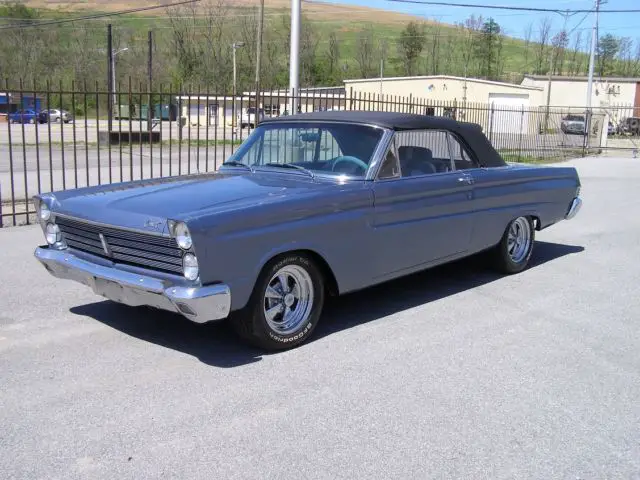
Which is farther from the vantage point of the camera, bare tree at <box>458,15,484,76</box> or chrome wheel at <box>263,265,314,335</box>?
bare tree at <box>458,15,484,76</box>

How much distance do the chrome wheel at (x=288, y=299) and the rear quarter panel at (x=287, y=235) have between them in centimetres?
21

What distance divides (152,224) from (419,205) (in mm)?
2366

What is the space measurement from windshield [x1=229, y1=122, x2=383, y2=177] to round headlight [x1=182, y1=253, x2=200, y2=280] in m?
1.66

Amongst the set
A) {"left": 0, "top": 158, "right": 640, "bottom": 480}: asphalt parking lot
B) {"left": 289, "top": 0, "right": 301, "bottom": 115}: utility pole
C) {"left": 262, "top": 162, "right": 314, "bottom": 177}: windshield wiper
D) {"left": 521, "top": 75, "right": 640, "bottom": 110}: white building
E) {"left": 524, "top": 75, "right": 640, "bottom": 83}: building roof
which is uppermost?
{"left": 524, "top": 75, "right": 640, "bottom": 83}: building roof

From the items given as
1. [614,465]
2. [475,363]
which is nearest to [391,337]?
[475,363]

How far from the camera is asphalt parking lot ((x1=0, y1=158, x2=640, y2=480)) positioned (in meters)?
3.37

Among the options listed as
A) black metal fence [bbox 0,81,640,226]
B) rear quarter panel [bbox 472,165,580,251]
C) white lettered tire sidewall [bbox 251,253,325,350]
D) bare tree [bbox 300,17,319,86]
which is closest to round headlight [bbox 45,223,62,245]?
white lettered tire sidewall [bbox 251,253,325,350]

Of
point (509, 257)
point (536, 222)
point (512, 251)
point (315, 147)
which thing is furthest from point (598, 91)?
point (315, 147)

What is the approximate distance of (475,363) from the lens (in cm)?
473

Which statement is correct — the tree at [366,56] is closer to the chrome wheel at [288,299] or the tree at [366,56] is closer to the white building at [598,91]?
the white building at [598,91]

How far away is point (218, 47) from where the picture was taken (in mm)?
93062

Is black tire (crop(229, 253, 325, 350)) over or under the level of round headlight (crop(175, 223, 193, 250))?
under

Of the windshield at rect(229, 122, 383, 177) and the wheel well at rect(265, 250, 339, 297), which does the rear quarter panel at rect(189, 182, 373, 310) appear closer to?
the wheel well at rect(265, 250, 339, 297)

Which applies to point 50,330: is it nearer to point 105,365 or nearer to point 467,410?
point 105,365
